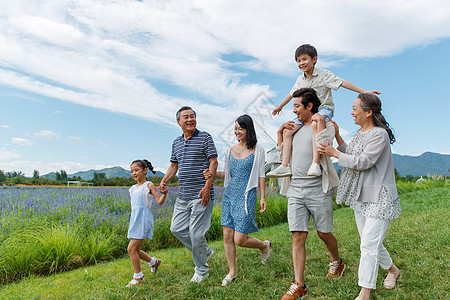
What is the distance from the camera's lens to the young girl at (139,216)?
423 centimetres

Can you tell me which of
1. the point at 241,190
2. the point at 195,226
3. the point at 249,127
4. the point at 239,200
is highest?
the point at 249,127

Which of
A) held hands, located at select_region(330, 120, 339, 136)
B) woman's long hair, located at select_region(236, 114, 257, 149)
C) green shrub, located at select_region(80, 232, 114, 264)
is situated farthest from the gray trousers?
green shrub, located at select_region(80, 232, 114, 264)

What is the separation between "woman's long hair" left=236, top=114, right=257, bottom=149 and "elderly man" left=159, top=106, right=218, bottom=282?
44 centimetres

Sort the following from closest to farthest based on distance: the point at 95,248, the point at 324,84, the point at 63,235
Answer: the point at 324,84 → the point at 63,235 → the point at 95,248

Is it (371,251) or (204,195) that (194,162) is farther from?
(371,251)

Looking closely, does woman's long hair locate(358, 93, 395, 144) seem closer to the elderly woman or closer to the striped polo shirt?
the elderly woman

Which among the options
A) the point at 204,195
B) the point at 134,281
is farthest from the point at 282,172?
the point at 134,281

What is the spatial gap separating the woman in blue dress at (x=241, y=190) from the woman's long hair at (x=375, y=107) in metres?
1.29

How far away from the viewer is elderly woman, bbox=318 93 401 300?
3150mm

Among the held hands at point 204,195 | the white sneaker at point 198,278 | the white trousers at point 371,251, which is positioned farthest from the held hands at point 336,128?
the white sneaker at point 198,278

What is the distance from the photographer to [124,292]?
3943mm

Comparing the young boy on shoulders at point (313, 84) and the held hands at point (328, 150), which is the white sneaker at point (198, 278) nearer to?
the young boy on shoulders at point (313, 84)

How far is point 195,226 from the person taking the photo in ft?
13.6

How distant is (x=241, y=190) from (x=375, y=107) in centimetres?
171
